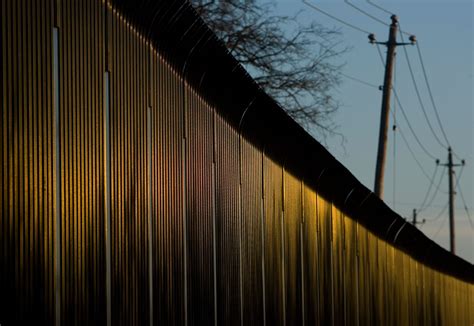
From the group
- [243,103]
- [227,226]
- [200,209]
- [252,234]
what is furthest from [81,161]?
[252,234]

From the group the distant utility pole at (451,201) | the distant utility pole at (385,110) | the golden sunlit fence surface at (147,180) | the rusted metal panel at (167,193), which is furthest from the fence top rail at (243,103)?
the distant utility pole at (451,201)

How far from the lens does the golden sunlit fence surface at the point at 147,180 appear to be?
22.7 feet

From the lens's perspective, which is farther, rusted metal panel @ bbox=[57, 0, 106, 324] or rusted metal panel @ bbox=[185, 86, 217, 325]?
rusted metal panel @ bbox=[185, 86, 217, 325]

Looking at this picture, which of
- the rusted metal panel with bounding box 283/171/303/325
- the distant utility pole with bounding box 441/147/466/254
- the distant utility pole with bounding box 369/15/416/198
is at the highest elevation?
the distant utility pole with bounding box 441/147/466/254

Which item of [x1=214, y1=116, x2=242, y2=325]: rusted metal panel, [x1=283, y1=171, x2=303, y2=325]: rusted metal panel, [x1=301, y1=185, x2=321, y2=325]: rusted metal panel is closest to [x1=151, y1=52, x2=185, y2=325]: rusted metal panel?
[x1=214, y1=116, x2=242, y2=325]: rusted metal panel

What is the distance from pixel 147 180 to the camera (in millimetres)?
9297

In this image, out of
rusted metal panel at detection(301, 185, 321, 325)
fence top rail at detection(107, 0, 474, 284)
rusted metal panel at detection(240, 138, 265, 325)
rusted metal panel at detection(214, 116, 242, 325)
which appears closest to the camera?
fence top rail at detection(107, 0, 474, 284)

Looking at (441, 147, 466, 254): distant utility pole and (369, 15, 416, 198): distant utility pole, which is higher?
(441, 147, 466, 254): distant utility pole

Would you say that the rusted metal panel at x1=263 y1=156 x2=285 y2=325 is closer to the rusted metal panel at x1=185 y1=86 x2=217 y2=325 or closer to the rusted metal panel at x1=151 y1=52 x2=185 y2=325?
the rusted metal panel at x1=185 y1=86 x2=217 y2=325

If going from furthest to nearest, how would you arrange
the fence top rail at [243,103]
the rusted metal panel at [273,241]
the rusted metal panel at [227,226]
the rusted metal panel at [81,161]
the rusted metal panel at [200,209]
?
the rusted metal panel at [273,241]
the rusted metal panel at [227,226]
the rusted metal panel at [200,209]
the fence top rail at [243,103]
the rusted metal panel at [81,161]

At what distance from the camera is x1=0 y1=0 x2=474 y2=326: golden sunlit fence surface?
272 inches

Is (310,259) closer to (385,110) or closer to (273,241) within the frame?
(273,241)

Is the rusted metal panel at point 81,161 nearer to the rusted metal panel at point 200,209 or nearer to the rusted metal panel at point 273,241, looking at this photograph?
the rusted metal panel at point 200,209

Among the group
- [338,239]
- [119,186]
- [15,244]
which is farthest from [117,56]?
[338,239]
